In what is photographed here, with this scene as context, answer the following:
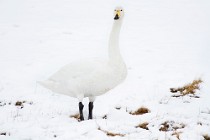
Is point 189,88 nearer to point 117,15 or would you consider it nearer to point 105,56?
point 117,15

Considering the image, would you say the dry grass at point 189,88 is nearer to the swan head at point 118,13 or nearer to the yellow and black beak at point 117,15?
the swan head at point 118,13

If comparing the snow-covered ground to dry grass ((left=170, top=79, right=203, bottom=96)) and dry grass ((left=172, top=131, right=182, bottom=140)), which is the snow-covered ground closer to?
dry grass ((left=172, top=131, right=182, bottom=140))

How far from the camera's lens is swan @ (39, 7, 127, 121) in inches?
287

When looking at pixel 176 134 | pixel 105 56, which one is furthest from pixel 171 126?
pixel 105 56

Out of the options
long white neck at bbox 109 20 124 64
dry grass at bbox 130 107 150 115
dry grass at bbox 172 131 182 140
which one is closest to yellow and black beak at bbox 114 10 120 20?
long white neck at bbox 109 20 124 64

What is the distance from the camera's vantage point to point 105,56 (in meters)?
14.1

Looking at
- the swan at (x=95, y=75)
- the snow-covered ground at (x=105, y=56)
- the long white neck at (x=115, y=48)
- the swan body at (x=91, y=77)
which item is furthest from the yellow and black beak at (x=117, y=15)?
the snow-covered ground at (x=105, y=56)

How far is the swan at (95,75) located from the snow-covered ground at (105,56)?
63 cm

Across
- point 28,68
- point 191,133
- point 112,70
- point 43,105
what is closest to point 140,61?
point 28,68

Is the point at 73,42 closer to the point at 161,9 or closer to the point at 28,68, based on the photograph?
the point at 28,68

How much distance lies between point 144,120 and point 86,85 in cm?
130

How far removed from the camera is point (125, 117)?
8047mm

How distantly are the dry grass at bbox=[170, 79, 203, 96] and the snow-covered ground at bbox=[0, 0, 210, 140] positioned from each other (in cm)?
17

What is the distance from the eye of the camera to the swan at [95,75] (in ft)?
23.9
